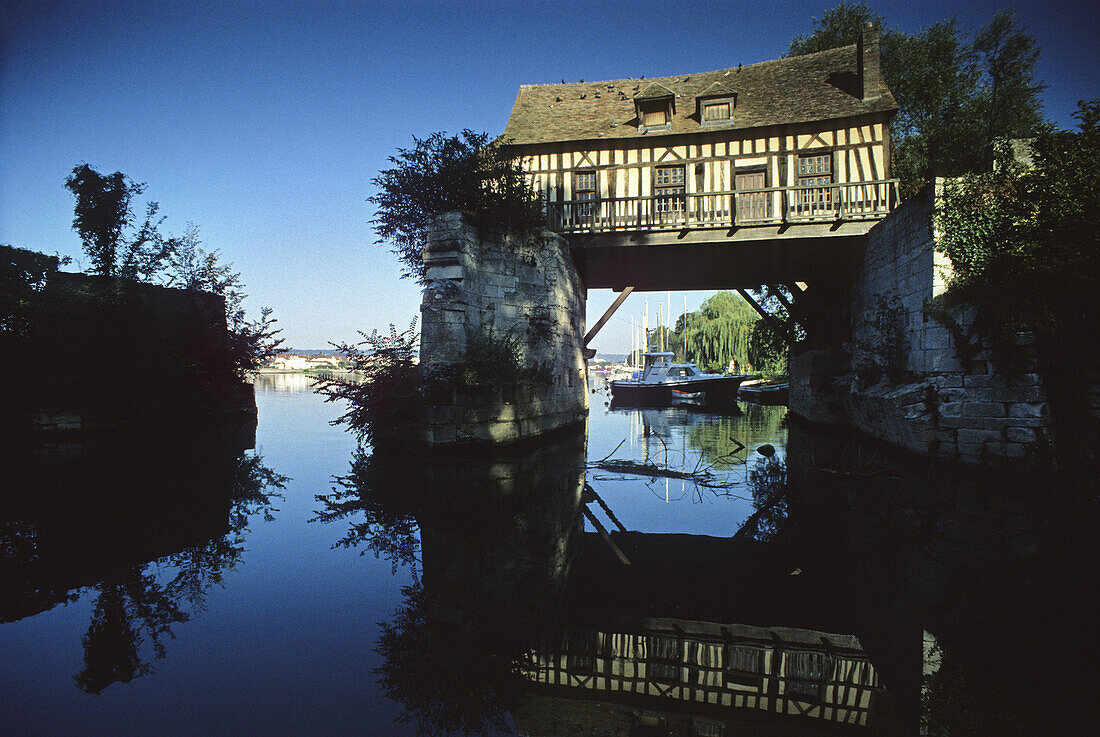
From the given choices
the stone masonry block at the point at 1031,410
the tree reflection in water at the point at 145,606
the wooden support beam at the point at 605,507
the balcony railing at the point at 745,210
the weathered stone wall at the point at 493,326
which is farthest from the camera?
the balcony railing at the point at 745,210

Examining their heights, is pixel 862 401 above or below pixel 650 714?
above

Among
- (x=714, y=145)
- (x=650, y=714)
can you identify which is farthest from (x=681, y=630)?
(x=714, y=145)

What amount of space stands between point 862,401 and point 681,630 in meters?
7.67

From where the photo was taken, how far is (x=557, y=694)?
2051 millimetres

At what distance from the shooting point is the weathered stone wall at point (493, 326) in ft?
24.4

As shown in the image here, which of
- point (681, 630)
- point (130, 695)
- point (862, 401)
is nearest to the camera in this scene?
point (130, 695)

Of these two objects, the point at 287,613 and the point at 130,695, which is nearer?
the point at 130,695

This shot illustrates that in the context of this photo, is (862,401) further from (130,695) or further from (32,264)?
(32,264)

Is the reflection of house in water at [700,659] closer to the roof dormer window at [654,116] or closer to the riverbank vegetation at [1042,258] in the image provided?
the riverbank vegetation at [1042,258]

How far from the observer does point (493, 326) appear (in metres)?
8.62

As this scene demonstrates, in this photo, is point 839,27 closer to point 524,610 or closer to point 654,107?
point 654,107

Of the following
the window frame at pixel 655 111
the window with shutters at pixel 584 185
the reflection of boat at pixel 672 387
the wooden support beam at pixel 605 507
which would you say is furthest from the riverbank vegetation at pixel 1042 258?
the reflection of boat at pixel 672 387

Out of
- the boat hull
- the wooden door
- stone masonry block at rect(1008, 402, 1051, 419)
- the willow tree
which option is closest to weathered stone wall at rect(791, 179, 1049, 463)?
stone masonry block at rect(1008, 402, 1051, 419)

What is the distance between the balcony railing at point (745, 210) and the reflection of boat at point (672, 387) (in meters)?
9.41
